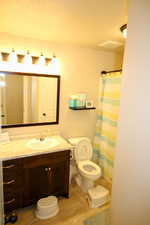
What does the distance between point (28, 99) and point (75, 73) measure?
0.94m

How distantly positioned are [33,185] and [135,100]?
188cm

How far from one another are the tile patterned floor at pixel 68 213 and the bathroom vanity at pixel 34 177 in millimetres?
146

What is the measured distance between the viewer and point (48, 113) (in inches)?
103

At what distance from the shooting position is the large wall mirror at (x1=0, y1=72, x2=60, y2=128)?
2285mm

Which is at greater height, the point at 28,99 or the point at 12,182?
the point at 28,99

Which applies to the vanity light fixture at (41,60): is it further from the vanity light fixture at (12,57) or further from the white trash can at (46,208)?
the white trash can at (46,208)

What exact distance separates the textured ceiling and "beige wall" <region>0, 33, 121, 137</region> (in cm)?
19

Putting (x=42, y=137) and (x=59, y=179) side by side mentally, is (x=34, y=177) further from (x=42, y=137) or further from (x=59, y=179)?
(x=42, y=137)

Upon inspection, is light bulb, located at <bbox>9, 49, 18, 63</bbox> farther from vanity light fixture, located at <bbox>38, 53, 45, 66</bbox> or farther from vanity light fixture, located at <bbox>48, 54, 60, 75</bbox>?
vanity light fixture, located at <bbox>48, 54, 60, 75</bbox>

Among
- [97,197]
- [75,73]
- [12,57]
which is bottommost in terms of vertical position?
[97,197]

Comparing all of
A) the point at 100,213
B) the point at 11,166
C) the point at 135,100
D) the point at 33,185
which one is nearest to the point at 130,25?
the point at 135,100

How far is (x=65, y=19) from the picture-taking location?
161 cm

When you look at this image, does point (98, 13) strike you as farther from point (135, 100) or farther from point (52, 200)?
point (52, 200)

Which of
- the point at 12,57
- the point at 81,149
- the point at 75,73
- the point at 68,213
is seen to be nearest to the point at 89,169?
the point at 81,149
